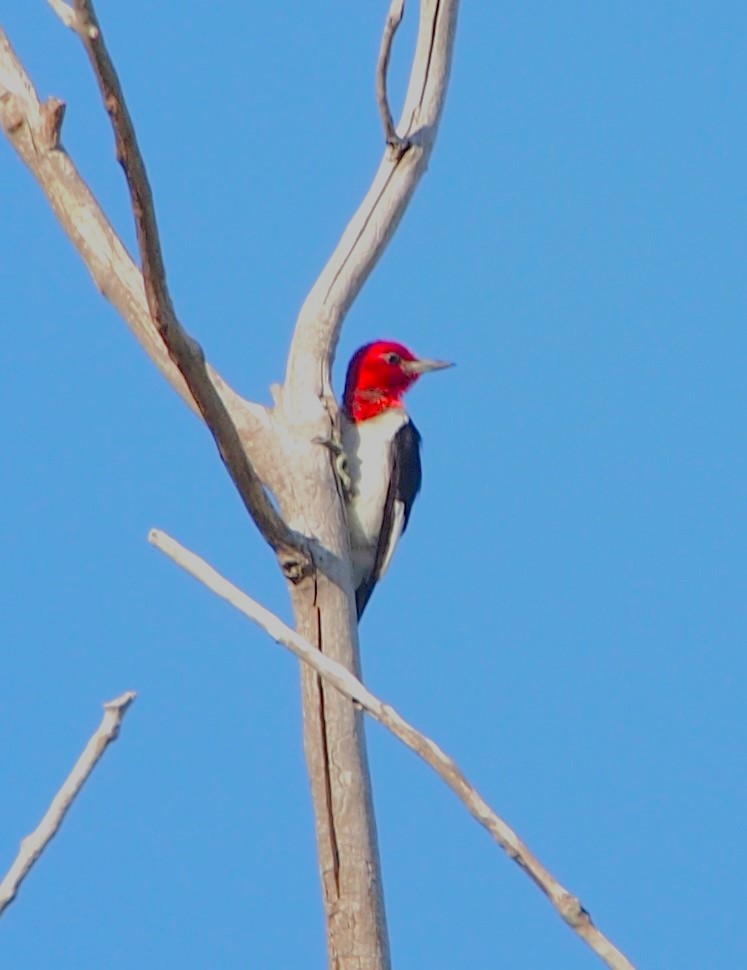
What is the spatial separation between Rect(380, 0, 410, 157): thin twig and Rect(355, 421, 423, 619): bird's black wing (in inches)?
56.1

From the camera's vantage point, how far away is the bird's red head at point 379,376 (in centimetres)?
652

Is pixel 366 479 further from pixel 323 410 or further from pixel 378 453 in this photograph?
pixel 323 410

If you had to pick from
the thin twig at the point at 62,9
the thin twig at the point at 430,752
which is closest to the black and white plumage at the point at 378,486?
the thin twig at the point at 62,9

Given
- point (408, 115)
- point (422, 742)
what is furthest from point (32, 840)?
point (408, 115)

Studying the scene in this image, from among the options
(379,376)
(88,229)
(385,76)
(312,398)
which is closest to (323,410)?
(312,398)

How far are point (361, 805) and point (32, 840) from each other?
5.89 ft

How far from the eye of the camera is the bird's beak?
6.72 m

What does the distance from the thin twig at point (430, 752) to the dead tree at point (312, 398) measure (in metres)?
0.02

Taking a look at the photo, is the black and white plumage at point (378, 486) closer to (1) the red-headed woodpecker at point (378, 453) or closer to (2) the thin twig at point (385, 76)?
(1) the red-headed woodpecker at point (378, 453)

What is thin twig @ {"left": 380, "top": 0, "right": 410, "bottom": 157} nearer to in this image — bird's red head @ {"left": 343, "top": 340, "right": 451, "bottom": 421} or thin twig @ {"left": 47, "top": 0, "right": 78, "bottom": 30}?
thin twig @ {"left": 47, "top": 0, "right": 78, "bottom": 30}

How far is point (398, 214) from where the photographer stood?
16.9 feet

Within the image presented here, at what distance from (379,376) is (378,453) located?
602 mm

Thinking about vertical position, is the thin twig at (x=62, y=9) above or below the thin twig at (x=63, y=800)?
above

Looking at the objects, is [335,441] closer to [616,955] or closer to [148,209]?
[148,209]
